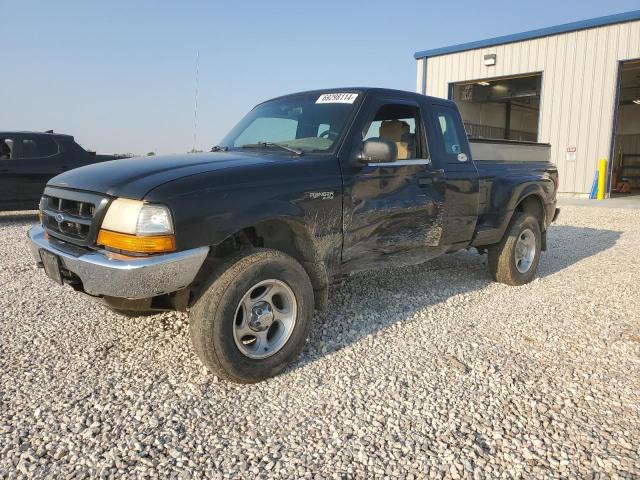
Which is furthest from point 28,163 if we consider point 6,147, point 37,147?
point 6,147

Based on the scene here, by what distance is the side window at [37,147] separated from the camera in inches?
349

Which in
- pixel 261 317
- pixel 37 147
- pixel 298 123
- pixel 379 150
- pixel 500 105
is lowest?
pixel 261 317

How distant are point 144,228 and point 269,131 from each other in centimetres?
177

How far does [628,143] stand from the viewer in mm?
27234

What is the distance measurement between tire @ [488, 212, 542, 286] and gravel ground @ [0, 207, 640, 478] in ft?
2.11

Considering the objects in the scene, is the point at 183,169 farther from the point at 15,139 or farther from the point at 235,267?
the point at 15,139

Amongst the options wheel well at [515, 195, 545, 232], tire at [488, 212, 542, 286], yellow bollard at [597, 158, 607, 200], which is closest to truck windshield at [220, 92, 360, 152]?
tire at [488, 212, 542, 286]

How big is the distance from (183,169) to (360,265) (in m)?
1.53

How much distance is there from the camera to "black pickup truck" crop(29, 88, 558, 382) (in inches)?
102

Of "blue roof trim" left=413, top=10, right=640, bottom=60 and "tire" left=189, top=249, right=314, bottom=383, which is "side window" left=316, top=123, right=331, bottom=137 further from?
"blue roof trim" left=413, top=10, right=640, bottom=60

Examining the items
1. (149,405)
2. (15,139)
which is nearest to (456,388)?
(149,405)

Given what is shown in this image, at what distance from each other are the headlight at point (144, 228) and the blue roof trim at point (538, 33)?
16181 mm

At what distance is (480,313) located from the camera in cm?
433

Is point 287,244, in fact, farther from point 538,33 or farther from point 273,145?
point 538,33
